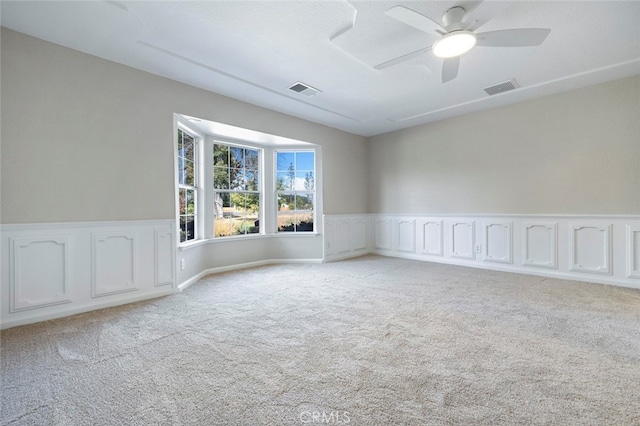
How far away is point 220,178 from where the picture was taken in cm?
465

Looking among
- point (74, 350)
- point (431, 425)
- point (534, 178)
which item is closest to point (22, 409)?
point (74, 350)

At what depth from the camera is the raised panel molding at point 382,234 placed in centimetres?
601

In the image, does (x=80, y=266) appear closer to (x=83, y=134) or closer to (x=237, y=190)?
(x=83, y=134)

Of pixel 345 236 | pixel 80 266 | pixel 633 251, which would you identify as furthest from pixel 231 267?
pixel 633 251

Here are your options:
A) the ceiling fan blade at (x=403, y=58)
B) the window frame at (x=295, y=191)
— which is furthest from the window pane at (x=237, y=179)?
the ceiling fan blade at (x=403, y=58)

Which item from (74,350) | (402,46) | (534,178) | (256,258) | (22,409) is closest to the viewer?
(22,409)

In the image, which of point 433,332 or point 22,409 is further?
point 433,332

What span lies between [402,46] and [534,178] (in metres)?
3.10

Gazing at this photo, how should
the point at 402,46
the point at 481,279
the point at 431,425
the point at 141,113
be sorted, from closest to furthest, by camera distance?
the point at 431,425, the point at 402,46, the point at 141,113, the point at 481,279

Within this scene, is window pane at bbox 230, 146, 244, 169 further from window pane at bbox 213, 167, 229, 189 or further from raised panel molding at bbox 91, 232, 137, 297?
raised panel molding at bbox 91, 232, 137, 297

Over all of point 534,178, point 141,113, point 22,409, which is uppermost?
point 141,113

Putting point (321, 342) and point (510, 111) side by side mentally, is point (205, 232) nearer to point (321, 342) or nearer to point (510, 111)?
point (321, 342)

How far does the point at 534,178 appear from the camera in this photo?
4.23 m

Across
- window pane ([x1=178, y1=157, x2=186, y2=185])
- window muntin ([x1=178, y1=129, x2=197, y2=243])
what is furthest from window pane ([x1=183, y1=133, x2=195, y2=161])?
window pane ([x1=178, y1=157, x2=186, y2=185])
